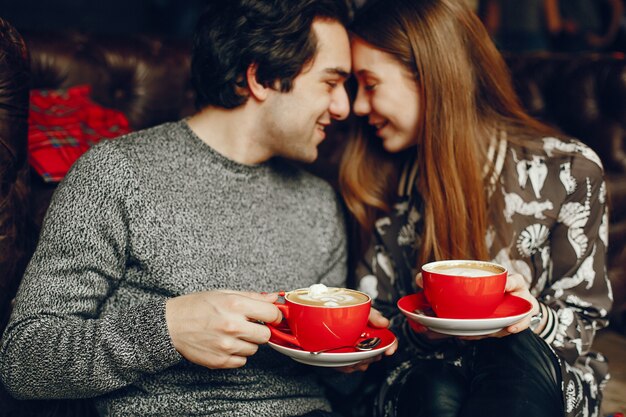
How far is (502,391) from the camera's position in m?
1.24

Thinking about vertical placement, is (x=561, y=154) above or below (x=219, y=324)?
above

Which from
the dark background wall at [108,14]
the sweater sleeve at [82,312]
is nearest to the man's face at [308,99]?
the sweater sleeve at [82,312]

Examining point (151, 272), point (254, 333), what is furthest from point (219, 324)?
Answer: point (151, 272)

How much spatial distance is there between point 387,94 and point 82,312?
0.85 meters

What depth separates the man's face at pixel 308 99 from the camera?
1.61 meters

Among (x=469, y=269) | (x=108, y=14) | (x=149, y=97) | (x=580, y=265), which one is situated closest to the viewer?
(x=469, y=269)

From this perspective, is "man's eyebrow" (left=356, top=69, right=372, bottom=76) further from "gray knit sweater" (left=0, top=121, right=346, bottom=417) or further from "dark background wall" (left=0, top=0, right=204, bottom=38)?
"dark background wall" (left=0, top=0, right=204, bottom=38)

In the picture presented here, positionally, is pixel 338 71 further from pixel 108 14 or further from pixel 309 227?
pixel 108 14

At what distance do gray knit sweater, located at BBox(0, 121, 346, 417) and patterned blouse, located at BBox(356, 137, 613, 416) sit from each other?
344mm

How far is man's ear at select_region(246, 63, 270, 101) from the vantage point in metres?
1.60

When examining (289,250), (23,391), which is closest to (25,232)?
(23,391)

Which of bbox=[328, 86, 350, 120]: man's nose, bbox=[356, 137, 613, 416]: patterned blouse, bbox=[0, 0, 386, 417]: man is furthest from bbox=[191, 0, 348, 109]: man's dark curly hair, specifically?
bbox=[356, 137, 613, 416]: patterned blouse

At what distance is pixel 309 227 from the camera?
1.70 meters

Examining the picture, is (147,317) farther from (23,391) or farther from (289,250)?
(289,250)
